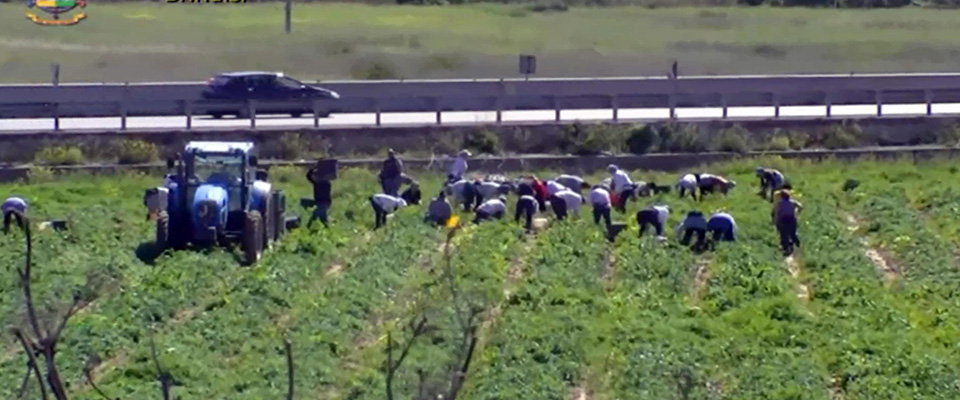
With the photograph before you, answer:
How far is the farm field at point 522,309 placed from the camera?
1512 centimetres

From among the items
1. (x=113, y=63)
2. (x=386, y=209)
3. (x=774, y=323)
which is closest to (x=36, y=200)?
(x=386, y=209)

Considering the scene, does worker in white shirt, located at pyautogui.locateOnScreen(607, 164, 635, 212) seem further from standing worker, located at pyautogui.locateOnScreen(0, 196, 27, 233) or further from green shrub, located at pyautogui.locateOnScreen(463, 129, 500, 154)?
standing worker, located at pyautogui.locateOnScreen(0, 196, 27, 233)

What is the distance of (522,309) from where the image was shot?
61.1ft

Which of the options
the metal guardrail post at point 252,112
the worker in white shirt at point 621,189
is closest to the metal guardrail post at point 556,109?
the metal guardrail post at point 252,112

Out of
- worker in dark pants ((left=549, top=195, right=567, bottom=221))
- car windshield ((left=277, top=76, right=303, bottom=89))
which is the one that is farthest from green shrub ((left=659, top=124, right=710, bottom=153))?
worker in dark pants ((left=549, top=195, right=567, bottom=221))

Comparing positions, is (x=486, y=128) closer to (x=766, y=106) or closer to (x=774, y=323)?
(x=766, y=106)

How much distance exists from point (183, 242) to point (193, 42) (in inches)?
1395

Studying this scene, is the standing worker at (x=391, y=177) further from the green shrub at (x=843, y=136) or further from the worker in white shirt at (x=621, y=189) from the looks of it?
the green shrub at (x=843, y=136)

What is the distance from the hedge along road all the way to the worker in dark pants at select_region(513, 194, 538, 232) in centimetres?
1039

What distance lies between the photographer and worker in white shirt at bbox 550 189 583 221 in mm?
26344

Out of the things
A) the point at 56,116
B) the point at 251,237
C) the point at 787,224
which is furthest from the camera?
the point at 56,116

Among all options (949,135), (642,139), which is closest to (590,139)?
(642,139)

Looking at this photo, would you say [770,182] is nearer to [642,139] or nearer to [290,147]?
[642,139]

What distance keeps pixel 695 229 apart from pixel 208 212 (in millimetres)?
6251
